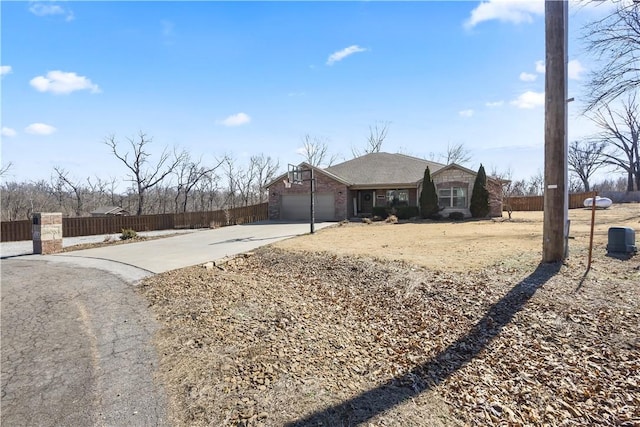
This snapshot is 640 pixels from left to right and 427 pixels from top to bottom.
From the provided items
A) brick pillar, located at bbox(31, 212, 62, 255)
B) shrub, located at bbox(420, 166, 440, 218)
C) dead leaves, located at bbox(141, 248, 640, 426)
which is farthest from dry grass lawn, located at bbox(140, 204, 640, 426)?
shrub, located at bbox(420, 166, 440, 218)

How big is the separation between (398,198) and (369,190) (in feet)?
8.07

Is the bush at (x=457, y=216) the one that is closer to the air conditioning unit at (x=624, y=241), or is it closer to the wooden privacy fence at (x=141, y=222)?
the wooden privacy fence at (x=141, y=222)

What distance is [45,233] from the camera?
42.5 ft

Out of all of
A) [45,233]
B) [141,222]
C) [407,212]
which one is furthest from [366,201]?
[45,233]

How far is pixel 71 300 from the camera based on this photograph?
6.40 metres

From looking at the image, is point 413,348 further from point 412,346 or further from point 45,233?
point 45,233

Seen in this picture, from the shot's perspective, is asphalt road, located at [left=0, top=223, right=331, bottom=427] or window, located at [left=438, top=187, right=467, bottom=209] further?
window, located at [left=438, top=187, right=467, bottom=209]

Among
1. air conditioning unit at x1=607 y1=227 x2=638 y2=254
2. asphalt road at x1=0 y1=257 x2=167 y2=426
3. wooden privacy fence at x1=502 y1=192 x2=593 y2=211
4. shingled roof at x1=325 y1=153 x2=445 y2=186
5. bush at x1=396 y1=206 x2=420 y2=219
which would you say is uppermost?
shingled roof at x1=325 y1=153 x2=445 y2=186

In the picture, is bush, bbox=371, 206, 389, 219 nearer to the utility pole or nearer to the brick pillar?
the utility pole

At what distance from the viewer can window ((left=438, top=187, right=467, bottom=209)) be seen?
22672mm

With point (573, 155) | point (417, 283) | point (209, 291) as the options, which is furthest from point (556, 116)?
point (573, 155)

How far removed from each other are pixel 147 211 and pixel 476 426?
46083 mm

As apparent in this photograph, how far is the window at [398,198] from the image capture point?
81.3 ft

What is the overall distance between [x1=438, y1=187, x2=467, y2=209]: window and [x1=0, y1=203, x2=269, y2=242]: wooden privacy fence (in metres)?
13.1
